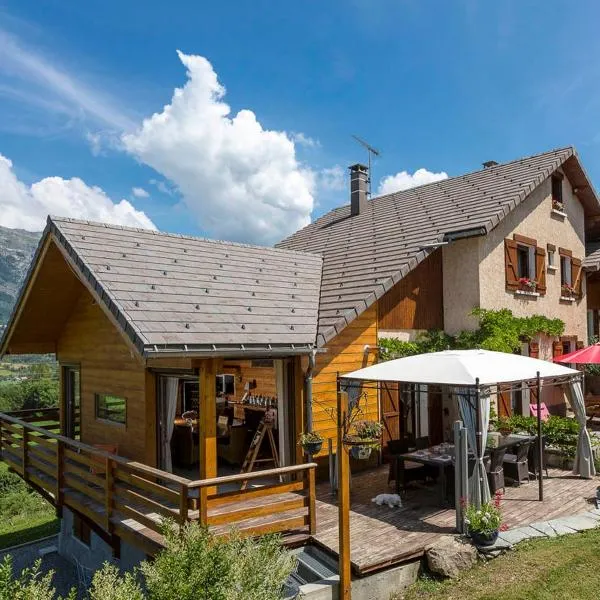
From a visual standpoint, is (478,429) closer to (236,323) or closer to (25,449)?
(236,323)

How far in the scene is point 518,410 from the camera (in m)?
15.2

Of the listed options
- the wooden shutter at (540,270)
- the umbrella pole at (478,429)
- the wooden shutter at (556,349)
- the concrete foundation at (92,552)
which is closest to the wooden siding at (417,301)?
the wooden shutter at (540,270)

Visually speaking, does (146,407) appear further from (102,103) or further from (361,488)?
(102,103)

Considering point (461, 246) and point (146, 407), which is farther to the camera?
point (461, 246)

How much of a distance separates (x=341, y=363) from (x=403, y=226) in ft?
18.5

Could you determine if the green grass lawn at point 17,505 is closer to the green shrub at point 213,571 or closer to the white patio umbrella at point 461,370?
the white patio umbrella at point 461,370

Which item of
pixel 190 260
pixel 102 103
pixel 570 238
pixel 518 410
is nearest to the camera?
pixel 190 260

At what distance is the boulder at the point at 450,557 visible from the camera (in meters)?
7.03

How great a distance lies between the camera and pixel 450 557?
7113 millimetres

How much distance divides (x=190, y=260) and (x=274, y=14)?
22.0ft

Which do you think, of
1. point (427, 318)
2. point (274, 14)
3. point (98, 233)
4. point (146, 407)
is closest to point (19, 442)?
point (146, 407)

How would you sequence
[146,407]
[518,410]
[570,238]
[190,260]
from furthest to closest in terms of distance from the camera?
[570,238] < [518,410] < [190,260] < [146,407]

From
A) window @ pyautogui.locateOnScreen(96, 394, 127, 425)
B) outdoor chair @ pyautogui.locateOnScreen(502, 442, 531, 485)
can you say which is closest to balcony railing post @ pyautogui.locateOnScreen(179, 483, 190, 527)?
window @ pyautogui.locateOnScreen(96, 394, 127, 425)

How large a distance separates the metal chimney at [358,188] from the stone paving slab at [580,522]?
1320 centimetres
